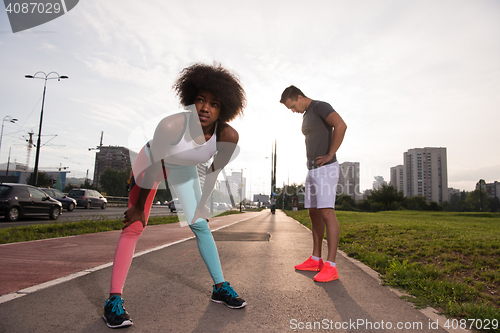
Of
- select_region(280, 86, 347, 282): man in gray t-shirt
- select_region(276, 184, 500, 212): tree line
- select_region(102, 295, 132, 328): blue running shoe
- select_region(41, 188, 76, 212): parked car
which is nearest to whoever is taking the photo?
select_region(102, 295, 132, 328): blue running shoe

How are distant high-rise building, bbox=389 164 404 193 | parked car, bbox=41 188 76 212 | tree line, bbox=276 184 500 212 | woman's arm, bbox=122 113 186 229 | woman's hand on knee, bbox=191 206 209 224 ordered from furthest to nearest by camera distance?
distant high-rise building, bbox=389 164 404 193 < tree line, bbox=276 184 500 212 < parked car, bbox=41 188 76 212 < woman's hand on knee, bbox=191 206 209 224 < woman's arm, bbox=122 113 186 229

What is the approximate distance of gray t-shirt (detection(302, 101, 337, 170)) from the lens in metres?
3.71

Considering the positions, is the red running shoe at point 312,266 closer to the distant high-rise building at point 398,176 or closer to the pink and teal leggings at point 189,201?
the pink and teal leggings at point 189,201

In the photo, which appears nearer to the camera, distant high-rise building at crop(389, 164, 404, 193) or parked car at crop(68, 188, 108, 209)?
parked car at crop(68, 188, 108, 209)

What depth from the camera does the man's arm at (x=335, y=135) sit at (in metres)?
3.57

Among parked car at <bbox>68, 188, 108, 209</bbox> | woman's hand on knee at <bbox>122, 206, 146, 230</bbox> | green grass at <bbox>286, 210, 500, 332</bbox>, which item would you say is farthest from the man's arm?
parked car at <bbox>68, 188, 108, 209</bbox>

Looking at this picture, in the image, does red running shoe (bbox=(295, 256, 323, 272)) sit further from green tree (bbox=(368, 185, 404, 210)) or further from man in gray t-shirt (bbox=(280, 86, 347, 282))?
green tree (bbox=(368, 185, 404, 210))

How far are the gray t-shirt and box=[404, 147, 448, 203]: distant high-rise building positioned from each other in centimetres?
9667

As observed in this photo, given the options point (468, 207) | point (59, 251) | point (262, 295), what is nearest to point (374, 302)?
point (262, 295)

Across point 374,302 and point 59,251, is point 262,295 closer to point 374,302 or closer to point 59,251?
point 374,302

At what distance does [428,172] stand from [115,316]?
102m

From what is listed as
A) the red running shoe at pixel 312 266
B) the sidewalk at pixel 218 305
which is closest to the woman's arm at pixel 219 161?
the sidewalk at pixel 218 305

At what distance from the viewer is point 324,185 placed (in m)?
3.57

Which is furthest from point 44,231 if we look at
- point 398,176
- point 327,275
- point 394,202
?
point 398,176
